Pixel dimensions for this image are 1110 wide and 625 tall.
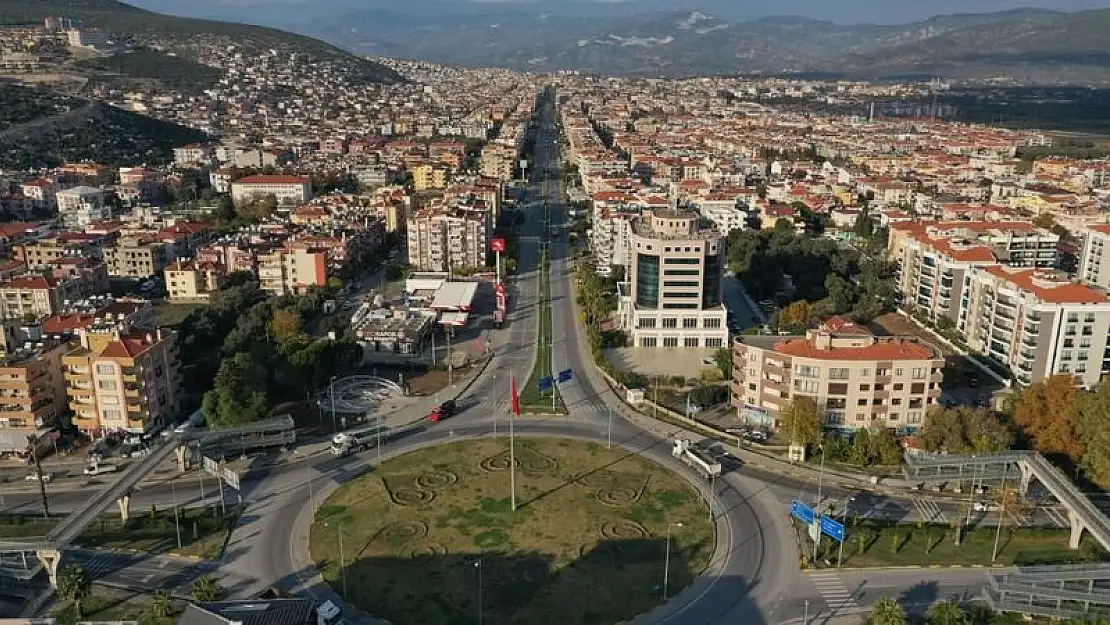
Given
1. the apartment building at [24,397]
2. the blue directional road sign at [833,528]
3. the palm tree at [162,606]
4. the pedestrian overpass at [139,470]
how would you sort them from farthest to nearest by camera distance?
the apartment building at [24,397] → the blue directional road sign at [833,528] → the pedestrian overpass at [139,470] → the palm tree at [162,606]

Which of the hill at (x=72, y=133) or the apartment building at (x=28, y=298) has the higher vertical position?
the hill at (x=72, y=133)

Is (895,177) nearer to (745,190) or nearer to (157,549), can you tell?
(745,190)

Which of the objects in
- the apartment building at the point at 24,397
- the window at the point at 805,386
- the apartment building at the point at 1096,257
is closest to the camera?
the apartment building at the point at 24,397

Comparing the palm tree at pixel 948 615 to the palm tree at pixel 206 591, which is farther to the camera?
the palm tree at pixel 206 591

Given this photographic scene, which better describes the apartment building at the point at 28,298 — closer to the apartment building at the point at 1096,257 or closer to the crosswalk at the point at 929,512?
the crosswalk at the point at 929,512

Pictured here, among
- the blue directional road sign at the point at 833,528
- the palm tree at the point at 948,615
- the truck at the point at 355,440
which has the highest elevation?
the blue directional road sign at the point at 833,528

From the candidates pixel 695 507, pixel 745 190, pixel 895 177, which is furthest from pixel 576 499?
pixel 895 177

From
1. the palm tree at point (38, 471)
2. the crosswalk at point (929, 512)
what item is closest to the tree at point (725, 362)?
the crosswalk at point (929, 512)
